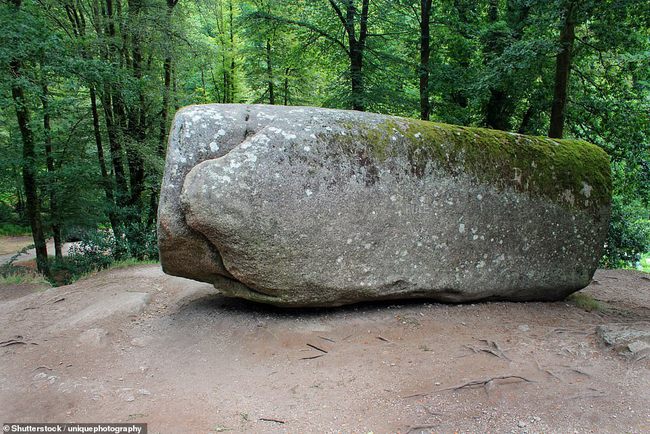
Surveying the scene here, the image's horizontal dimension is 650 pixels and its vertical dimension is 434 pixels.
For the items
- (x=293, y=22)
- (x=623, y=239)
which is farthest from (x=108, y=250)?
(x=623, y=239)

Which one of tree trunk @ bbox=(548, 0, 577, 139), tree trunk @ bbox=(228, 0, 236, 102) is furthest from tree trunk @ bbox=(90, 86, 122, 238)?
tree trunk @ bbox=(548, 0, 577, 139)

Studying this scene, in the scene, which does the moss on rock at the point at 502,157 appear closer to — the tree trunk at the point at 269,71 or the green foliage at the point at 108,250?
the green foliage at the point at 108,250

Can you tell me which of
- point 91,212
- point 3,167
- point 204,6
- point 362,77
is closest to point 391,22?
point 362,77

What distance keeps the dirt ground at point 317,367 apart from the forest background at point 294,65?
456 centimetres

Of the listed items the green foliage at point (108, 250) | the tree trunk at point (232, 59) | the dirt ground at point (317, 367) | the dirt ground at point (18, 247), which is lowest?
the dirt ground at point (18, 247)

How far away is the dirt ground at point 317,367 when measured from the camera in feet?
10.6

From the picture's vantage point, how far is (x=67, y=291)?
265 inches

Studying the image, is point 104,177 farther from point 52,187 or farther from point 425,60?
point 425,60

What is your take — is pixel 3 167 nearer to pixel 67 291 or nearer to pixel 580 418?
pixel 67 291

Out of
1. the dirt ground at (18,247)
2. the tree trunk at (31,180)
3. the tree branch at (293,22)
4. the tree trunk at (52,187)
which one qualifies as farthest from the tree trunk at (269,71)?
the dirt ground at (18,247)

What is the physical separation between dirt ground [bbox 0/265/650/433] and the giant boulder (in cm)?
43

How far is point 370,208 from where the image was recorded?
15.8ft

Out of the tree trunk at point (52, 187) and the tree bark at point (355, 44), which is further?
the tree bark at point (355, 44)

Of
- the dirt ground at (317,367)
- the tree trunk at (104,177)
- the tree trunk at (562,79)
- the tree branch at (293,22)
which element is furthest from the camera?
the tree branch at (293,22)
